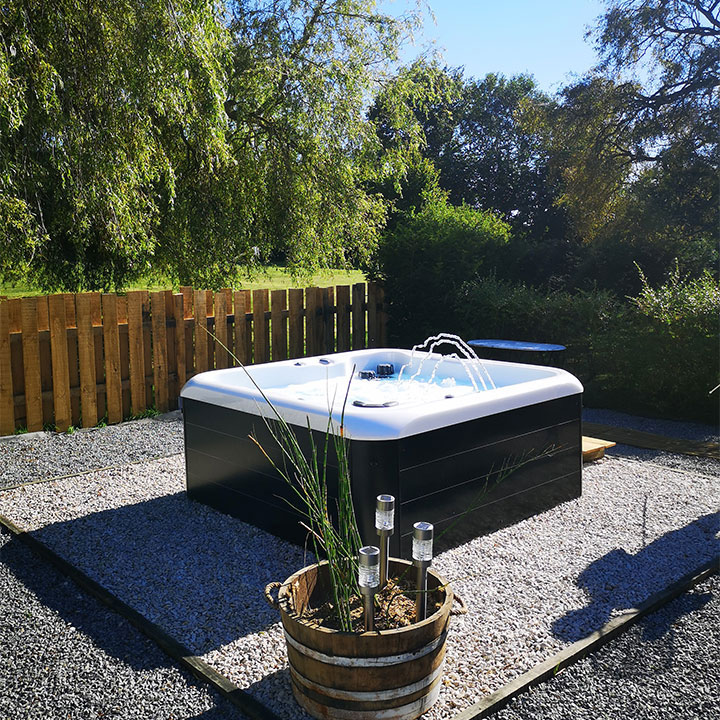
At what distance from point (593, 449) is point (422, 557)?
9.50ft

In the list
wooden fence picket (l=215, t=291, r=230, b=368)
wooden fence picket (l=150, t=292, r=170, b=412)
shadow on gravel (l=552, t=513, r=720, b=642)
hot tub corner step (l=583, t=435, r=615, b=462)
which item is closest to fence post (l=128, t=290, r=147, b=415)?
wooden fence picket (l=150, t=292, r=170, b=412)

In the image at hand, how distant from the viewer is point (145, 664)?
2.35m

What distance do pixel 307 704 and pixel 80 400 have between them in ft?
14.1

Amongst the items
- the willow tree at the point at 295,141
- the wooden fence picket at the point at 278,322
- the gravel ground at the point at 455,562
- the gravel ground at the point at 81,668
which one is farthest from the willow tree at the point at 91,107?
the gravel ground at the point at 81,668

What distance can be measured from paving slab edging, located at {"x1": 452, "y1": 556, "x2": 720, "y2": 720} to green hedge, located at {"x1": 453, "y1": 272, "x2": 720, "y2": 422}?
2.95m

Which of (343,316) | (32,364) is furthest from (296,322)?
(32,364)

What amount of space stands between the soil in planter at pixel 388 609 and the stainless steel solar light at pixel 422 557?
0.05m

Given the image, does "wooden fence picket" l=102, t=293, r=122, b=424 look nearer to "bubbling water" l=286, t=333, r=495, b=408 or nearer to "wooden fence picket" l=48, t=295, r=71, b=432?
"wooden fence picket" l=48, t=295, r=71, b=432

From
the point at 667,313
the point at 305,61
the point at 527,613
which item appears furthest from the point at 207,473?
the point at 305,61

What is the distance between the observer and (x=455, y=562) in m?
3.11

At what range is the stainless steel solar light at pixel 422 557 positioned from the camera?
77.0 inches

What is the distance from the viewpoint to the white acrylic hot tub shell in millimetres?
2973

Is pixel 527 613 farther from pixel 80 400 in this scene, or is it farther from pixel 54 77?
pixel 54 77

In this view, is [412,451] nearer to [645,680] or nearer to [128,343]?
[645,680]
